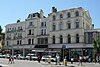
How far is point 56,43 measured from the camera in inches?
2323

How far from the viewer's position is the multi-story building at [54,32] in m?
54.8

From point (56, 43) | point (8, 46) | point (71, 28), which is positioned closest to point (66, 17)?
point (71, 28)

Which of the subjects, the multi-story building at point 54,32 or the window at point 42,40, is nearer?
the multi-story building at point 54,32

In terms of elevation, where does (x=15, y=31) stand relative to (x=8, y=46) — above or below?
above

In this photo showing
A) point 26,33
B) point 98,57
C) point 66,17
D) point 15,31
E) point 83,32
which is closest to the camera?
point 98,57

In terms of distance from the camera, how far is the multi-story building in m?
54.8

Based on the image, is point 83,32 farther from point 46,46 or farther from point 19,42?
point 19,42

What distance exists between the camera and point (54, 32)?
60.0m

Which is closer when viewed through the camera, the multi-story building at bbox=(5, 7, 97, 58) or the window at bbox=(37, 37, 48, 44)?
the multi-story building at bbox=(5, 7, 97, 58)

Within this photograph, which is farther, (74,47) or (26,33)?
(26,33)

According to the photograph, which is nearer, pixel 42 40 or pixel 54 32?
pixel 54 32

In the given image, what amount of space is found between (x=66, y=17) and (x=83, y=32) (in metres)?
6.41

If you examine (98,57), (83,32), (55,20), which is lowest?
(98,57)

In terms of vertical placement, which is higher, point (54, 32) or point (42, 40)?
point (54, 32)
